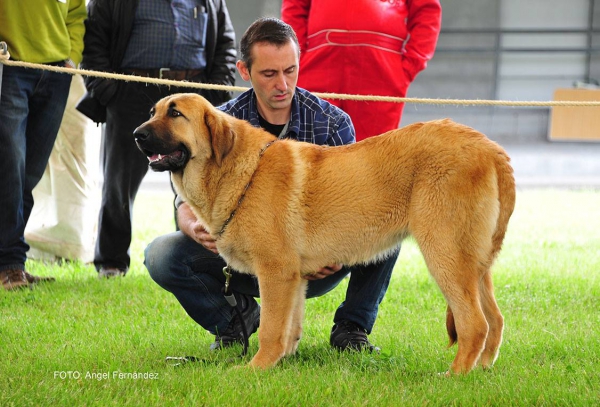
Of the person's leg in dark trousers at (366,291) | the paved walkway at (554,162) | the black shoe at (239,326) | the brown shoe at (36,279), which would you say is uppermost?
the person's leg in dark trousers at (366,291)

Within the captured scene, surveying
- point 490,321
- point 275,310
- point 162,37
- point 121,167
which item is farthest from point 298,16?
point 490,321

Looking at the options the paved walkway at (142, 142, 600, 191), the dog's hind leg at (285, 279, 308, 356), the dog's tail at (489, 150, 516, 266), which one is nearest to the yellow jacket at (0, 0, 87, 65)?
the dog's hind leg at (285, 279, 308, 356)

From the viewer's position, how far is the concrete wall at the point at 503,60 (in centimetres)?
1900

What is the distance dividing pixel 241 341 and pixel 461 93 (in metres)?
16.4

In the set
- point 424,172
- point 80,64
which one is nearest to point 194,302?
point 424,172

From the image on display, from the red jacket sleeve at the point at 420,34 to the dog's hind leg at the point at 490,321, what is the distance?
271 centimetres

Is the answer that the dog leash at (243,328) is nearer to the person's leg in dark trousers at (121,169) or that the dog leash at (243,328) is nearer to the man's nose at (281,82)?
the man's nose at (281,82)

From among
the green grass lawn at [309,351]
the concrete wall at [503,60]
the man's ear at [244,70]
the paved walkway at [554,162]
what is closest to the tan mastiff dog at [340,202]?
the green grass lawn at [309,351]

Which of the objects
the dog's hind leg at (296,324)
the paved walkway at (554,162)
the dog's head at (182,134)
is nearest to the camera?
the dog's head at (182,134)

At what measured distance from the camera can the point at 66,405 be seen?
2.95 m

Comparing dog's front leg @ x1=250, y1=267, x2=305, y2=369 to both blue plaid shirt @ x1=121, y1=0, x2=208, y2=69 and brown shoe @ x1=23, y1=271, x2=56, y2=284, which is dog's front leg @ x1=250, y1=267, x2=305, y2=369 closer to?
brown shoe @ x1=23, y1=271, x2=56, y2=284

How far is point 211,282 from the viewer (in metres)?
4.00

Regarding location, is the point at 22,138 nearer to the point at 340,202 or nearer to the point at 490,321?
the point at 340,202

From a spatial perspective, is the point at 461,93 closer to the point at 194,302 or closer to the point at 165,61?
the point at 165,61
